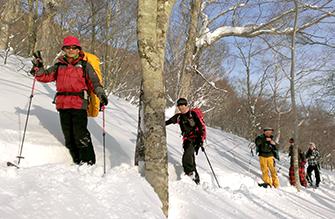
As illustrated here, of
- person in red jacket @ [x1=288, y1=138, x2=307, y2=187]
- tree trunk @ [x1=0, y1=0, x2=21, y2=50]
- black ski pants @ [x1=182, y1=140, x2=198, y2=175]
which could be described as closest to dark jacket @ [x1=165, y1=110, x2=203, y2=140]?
black ski pants @ [x1=182, y1=140, x2=198, y2=175]

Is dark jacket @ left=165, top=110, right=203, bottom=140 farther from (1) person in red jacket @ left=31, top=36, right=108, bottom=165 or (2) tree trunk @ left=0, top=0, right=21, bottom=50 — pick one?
(2) tree trunk @ left=0, top=0, right=21, bottom=50

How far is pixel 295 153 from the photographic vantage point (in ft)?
35.4

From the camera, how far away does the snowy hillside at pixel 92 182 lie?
3.10 meters

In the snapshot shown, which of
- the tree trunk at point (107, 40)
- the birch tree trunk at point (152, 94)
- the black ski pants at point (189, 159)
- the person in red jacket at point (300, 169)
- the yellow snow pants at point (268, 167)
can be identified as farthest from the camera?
the tree trunk at point (107, 40)

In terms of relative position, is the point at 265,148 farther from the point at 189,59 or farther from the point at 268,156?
the point at 189,59

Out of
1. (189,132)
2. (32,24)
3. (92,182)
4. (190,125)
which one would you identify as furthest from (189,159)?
(32,24)

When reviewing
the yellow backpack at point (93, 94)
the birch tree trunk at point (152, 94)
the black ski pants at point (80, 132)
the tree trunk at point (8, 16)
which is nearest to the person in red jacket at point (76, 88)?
the black ski pants at point (80, 132)

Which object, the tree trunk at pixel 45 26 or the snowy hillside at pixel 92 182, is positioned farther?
the tree trunk at pixel 45 26

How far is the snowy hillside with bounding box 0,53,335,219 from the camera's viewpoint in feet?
10.2

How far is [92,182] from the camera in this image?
3.73 metres

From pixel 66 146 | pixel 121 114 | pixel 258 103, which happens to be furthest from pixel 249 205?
pixel 258 103

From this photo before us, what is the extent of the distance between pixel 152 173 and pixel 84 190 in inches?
35.0

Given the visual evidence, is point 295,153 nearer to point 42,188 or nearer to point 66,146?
point 66,146

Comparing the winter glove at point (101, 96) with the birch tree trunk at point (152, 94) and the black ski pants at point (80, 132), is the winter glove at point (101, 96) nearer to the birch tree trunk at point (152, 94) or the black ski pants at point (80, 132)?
the black ski pants at point (80, 132)
